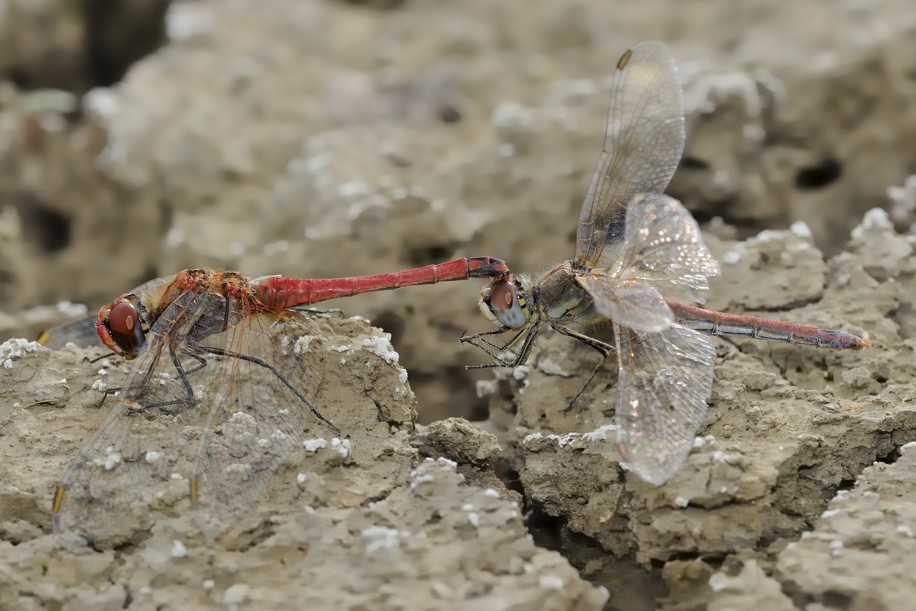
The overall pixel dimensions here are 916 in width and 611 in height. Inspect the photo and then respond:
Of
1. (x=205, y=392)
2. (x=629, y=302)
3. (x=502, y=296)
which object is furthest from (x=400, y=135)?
(x=205, y=392)

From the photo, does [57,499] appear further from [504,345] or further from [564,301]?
[564,301]

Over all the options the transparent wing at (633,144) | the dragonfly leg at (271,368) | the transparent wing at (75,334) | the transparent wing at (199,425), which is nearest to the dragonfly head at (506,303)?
the transparent wing at (633,144)

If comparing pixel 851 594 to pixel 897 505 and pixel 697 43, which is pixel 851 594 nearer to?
pixel 897 505

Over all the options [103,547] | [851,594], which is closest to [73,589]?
[103,547]

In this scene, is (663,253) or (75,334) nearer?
(663,253)

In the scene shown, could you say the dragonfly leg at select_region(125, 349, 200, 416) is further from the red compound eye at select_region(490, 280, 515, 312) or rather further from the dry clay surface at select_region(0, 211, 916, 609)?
the red compound eye at select_region(490, 280, 515, 312)

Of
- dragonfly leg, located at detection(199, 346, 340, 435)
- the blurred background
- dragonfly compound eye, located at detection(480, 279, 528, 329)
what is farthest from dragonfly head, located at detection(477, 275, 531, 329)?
dragonfly leg, located at detection(199, 346, 340, 435)
